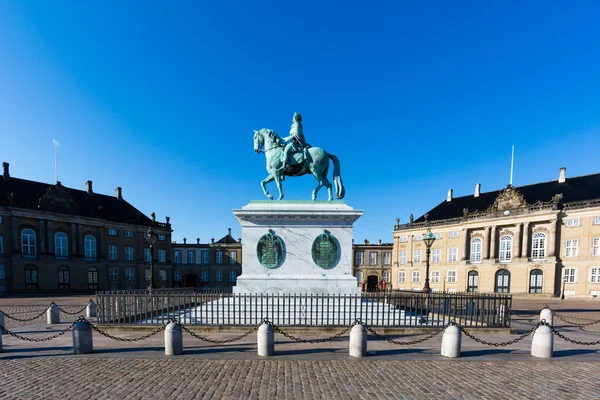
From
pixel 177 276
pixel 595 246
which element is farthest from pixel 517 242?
pixel 177 276

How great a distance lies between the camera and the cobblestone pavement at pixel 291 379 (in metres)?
4.93

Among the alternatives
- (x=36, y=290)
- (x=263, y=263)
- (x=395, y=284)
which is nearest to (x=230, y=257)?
(x=36, y=290)

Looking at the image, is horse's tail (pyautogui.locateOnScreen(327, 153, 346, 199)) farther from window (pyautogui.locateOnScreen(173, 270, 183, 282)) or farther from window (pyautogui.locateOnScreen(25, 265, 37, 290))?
window (pyautogui.locateOnScreen(173, 270, 183, 282))

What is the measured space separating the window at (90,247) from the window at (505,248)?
55840mm

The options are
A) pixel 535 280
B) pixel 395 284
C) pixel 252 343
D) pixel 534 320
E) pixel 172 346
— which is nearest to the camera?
pixel 172 346

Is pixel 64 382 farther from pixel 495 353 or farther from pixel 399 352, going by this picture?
pixel 495 353

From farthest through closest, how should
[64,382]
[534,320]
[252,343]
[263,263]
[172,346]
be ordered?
1. [534,320]
2. [263,263]
3. [252,343]
4. [172,346]
5. [64,382]

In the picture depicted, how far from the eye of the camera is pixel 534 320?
13055 mm

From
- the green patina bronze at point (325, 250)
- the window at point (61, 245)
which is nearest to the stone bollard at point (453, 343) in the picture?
the green patina bronze at point (325, 250)

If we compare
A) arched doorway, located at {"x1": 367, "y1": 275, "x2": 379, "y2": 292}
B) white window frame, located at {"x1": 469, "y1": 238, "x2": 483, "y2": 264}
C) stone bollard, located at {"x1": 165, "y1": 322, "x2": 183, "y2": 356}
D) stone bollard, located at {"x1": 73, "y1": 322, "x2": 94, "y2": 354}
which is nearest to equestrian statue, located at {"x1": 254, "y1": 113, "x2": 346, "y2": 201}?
stone bollard, located at {"x1": 165, "y1": 322, "x2": 183, "y2": 356}

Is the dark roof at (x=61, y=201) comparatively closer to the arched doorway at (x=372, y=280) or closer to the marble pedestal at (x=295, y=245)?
the marble pedestal at (x=295, y=245)

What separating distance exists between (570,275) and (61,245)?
6254cm

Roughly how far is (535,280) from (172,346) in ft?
134

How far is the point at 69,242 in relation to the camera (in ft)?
114
